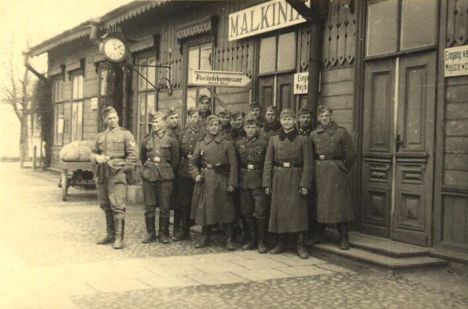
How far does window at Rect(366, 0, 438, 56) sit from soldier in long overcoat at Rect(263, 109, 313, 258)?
148cm

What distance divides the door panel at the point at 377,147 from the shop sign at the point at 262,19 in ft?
5.39

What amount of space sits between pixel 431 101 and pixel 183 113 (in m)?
6.45

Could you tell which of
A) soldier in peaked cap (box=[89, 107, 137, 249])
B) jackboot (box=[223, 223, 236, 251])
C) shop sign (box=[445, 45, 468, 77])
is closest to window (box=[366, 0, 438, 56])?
shop sign (box=[445, 45, 468, 77])

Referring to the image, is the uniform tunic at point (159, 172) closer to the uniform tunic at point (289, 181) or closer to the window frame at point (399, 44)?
the uniform tunic at point (289, 181)

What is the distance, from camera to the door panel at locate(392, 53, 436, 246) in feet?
21.1

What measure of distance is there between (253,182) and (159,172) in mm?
1318

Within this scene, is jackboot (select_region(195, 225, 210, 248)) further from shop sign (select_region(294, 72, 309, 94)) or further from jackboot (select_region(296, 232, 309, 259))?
shop sign (select_region(294, 72, 309, 94))

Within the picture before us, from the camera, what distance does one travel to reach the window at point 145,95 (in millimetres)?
13570

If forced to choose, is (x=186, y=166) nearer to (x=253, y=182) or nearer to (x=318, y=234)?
(x=253, y=182)

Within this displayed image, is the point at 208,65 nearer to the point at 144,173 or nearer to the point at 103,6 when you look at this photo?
the point at 144,173

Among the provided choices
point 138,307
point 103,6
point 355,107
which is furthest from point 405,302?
point 103,6

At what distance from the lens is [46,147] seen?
→ 2119 cm

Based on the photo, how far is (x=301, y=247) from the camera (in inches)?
268

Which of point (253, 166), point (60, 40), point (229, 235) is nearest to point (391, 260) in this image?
point (253, 166)
